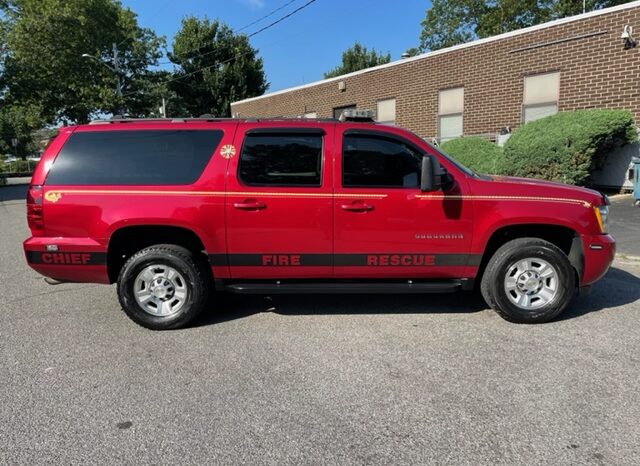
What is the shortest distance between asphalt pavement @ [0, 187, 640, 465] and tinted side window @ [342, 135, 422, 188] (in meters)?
1.34

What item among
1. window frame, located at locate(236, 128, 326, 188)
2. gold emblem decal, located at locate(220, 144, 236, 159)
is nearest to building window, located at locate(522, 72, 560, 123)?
window frame, located at locate(236, 128, 326, 188)

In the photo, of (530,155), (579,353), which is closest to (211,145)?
(579,353)

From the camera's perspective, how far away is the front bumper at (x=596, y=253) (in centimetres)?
455

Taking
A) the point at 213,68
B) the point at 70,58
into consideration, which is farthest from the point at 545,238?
the point at 70,58

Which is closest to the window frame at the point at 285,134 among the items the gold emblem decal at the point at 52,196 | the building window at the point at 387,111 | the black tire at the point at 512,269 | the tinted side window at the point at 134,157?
the tinted side window at the point at 134,157

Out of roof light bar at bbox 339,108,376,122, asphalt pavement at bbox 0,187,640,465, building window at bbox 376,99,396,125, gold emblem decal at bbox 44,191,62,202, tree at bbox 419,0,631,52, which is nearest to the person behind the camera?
asphalt pavement at bbox 0,187,640,465

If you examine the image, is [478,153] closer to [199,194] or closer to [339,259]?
[339,259]

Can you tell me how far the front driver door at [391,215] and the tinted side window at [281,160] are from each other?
0.23 meters

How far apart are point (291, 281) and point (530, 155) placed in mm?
7945

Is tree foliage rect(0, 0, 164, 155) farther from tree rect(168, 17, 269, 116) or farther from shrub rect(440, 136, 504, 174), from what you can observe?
shrub rect(440, 136, 504, 174)

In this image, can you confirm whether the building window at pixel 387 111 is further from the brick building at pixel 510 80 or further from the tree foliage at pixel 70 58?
the tree foliage at pixel 70 58

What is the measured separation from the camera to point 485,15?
37.9m

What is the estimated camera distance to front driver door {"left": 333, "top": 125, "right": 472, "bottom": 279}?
4488 mm

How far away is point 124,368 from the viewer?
3773mm
